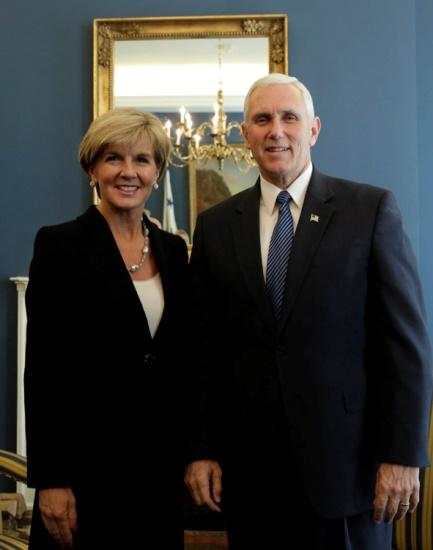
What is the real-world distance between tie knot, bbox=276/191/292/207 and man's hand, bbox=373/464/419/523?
663 mm

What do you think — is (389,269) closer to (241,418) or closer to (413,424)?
(413,424)

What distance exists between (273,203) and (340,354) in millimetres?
418

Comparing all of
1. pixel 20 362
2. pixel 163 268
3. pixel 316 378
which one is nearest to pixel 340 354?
pixel 316 378

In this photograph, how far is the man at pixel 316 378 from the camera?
1.46m

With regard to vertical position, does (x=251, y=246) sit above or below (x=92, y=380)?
above

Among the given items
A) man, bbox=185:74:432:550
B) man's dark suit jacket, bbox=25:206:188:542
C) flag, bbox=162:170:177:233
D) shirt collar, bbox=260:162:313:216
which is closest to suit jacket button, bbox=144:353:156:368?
man's dark suit jacket, bbox=25:206:188:542

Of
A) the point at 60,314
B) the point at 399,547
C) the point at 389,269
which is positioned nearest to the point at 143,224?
the point at 60,314

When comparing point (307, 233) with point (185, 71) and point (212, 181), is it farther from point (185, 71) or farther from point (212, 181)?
point (185, 71)

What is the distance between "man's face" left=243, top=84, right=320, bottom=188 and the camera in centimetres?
162

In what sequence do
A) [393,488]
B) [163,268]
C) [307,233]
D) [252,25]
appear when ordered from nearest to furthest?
[393,488]
[307,233]
[163,268]
[252,25]

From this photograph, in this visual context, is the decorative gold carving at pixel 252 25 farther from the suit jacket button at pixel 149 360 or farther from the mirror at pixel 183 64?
the suit jacket button at pixel 149 360

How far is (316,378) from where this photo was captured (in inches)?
58.6

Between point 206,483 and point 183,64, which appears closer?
point 206,483

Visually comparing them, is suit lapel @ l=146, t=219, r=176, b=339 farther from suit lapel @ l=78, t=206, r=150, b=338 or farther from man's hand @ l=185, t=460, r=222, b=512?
man's hand @ l=185, t=460, r=222, b=512
